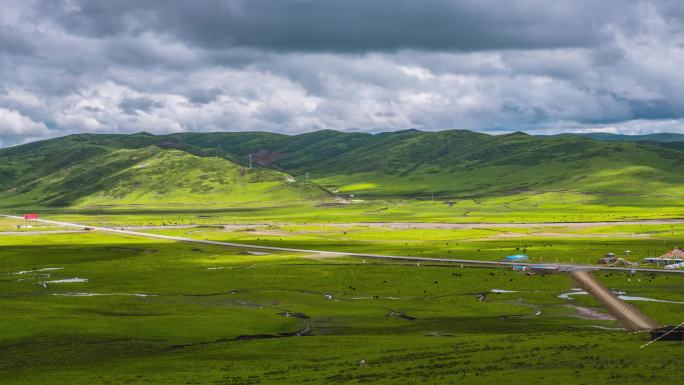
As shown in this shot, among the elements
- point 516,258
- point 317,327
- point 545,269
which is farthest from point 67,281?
point 516,258

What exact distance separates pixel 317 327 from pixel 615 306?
45538 millimetres

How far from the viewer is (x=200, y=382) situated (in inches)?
2302

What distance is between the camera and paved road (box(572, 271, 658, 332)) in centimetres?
8619

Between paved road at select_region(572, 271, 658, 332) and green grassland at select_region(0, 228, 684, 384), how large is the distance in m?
2.29

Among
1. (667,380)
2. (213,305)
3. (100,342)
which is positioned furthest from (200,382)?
(213,305)

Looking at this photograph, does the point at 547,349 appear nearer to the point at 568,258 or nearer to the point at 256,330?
the point at 256,330

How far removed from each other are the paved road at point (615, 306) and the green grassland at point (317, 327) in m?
2.29

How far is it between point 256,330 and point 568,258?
9914 centimetres

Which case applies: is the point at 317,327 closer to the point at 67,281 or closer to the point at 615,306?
the point at 615,306

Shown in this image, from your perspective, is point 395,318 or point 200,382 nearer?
point 200,382

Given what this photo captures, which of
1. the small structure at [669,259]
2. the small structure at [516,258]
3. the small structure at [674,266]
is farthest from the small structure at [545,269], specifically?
the small structure at [669,259]

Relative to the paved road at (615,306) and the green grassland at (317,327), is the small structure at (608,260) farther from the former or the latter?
the green grassland at (317,327)

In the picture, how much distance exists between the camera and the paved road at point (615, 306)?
283 ft

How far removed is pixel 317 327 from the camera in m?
89.4
